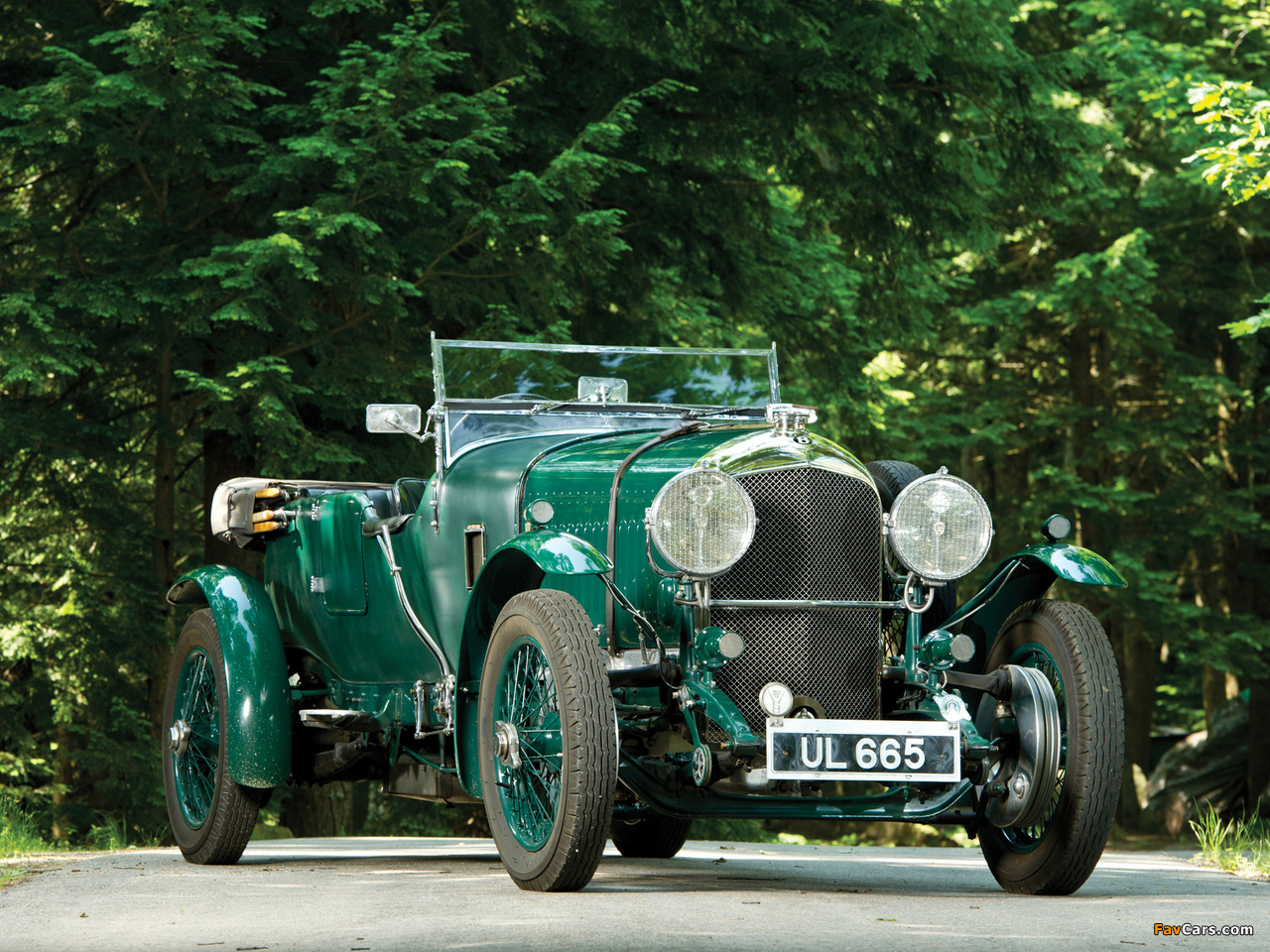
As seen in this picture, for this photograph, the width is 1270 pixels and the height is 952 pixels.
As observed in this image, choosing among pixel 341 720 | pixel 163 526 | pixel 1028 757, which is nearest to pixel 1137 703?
pixel 163 526

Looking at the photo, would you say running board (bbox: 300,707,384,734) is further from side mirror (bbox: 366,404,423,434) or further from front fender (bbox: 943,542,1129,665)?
front fender (bbox: 943,542,1129,665)

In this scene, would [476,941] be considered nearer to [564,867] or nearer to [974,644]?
[564,867]

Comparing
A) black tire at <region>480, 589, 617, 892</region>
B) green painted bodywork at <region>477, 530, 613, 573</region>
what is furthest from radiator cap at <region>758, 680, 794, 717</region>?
green painted bodywork at <region>477, 530, 613, 573</region>

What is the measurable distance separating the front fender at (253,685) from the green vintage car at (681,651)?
0.01 m

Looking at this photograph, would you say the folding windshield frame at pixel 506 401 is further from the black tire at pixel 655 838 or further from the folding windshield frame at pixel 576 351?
the black tire at pixel 655 838

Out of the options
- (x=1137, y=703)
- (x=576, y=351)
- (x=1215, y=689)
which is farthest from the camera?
(x=1215, y=689)

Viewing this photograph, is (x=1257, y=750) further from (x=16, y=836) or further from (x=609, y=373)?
(x=16, y=836)

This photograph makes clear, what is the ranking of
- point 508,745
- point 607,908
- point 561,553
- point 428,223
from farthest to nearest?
1. point 428,223
2. point 508,745
3. point 561,553
4. point 607,908

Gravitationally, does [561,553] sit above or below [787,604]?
above

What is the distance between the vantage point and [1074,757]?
5.49 meters

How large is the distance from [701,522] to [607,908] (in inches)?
50.8

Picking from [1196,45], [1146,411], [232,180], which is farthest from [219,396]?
[1146,411]

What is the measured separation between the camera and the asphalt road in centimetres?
423

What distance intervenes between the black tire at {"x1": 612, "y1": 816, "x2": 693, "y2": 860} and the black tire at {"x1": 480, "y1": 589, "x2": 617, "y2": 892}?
2.14m
